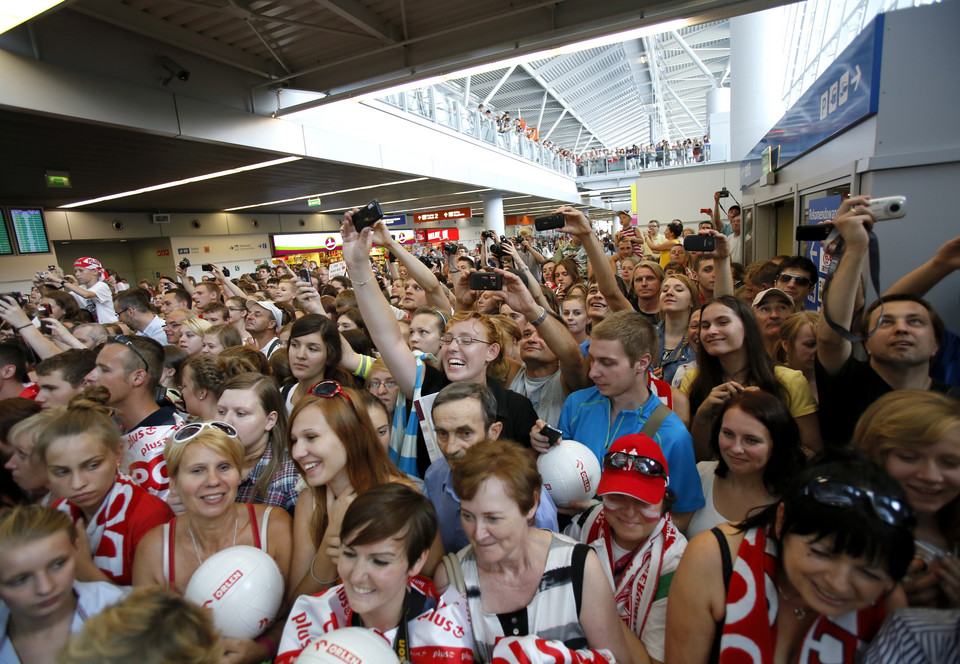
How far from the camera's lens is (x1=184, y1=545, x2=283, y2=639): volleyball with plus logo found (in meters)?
1.53

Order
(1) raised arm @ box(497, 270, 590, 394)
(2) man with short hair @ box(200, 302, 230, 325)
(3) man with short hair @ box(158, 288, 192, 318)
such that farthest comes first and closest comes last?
(3) man with short hair @ box(158, 288, 192, 318)
(2) man with short hair @ box(200, 302, 230, 325)
(1) raised arm @ box(497, 270, 590, 394)

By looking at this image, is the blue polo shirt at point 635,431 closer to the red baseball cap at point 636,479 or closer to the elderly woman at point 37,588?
the red baseball cap at point 636,479

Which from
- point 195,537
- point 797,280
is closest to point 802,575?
point 195,537

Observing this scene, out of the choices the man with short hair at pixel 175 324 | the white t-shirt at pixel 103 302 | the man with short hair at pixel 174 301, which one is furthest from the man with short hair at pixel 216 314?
the white t-shirt at pixel 103 302

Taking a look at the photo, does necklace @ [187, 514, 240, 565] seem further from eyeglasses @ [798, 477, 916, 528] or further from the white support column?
the white support column

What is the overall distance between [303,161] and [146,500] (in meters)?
7.93

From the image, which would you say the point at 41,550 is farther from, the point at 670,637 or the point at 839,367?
the point at 839,367

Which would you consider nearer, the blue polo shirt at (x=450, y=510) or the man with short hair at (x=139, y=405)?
the blue polo shirt at (x=450, y=510)

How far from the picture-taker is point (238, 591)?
1.55m

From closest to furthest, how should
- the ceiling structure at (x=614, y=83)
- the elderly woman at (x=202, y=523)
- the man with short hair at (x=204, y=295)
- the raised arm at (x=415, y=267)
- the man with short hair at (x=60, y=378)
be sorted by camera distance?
the elderly woman at (x=202, y=523), the raised arm at (x=415, y=267), the man with short hair at (x=60, y=378), the man with short hair at (x=204, y=295), the ceiling structure at (x=614, y=83)

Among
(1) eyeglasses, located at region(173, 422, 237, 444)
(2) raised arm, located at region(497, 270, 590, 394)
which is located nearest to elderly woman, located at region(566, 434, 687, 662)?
(2) raised arm, located at region(497, 270, 590, 394)

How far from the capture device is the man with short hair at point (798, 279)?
3508 mm

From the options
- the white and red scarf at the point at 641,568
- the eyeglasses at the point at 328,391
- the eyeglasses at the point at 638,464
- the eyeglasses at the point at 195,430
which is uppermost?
the eyeglasses at the point at 328,391

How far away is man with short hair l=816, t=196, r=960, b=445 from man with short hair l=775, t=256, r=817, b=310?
1.29m
